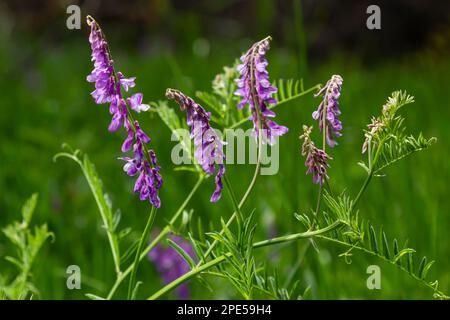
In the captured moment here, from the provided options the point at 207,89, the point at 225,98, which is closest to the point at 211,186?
the point at 225,98

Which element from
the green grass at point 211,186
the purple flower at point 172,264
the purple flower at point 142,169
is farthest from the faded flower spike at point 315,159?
the purple flower at point 172,264

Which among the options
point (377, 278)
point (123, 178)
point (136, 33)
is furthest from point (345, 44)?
point (377, 278)

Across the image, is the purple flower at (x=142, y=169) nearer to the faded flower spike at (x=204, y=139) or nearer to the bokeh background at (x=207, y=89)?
the faded flower spike at (x=204, y=139)

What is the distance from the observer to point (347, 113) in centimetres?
312

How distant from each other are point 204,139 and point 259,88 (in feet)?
0.26

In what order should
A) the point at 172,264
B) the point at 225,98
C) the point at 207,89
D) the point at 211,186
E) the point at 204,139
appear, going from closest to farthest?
the point at 204,139 < the point at 225,98 < the point at 172,264 < the point at 211,186 < the point at 207,89

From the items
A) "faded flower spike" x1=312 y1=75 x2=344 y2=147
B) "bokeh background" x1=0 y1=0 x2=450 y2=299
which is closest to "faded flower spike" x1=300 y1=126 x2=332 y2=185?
"faded flower spike" x1=312 y1=75 x2=344 y2=147

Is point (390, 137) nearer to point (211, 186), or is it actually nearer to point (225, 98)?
point (225, 98)

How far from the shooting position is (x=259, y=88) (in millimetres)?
736

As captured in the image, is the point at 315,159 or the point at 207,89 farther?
the point at 207,89

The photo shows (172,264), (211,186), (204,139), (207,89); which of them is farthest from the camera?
(207,89)

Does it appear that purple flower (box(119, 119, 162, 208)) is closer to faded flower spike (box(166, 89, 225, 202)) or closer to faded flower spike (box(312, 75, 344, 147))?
faded flower spike (box(166, 89, 225, 202))

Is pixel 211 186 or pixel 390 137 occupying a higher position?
pixel 211 186

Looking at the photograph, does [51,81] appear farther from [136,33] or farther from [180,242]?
[180,242]
